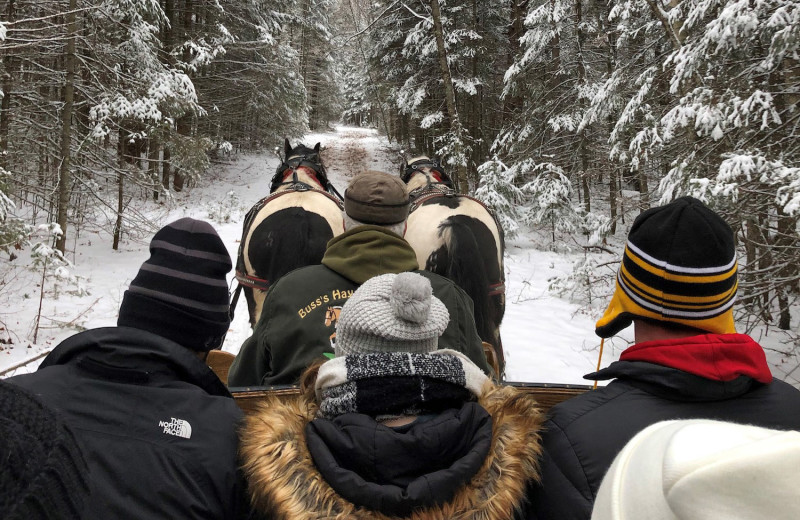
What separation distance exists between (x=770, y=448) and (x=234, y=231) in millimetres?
11540

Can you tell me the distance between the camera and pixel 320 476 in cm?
119

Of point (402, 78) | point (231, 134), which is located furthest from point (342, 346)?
point (231, 134)

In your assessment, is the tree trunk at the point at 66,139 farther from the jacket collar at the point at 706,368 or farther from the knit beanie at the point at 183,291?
the jacket collar at the point at 706,368

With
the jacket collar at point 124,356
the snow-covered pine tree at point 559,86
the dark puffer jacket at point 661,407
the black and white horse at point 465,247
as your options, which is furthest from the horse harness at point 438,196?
the snow-covered pine tree at point 559,86

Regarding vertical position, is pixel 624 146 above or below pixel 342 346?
above

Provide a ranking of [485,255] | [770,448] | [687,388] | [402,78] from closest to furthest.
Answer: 1. [770,448]
2. [687,388]
3. [485,255]
4. [402,78]

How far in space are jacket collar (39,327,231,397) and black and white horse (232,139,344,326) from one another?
2255mm

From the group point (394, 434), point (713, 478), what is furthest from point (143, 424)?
point (713, 478)

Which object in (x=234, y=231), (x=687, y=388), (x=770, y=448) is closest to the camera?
(x=770, y=448)

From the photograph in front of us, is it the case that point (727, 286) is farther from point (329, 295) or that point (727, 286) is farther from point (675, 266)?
point (329, 295)

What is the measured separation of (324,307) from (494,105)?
14752mm

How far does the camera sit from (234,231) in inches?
436

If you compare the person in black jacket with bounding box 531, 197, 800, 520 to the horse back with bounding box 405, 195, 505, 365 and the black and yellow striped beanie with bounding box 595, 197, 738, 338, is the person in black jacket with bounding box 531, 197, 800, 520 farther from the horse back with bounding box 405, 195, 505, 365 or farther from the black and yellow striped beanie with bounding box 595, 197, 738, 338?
the horse back with bounding box 405, 195, 505, 365

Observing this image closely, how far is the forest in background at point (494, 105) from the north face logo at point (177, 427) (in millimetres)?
3943
